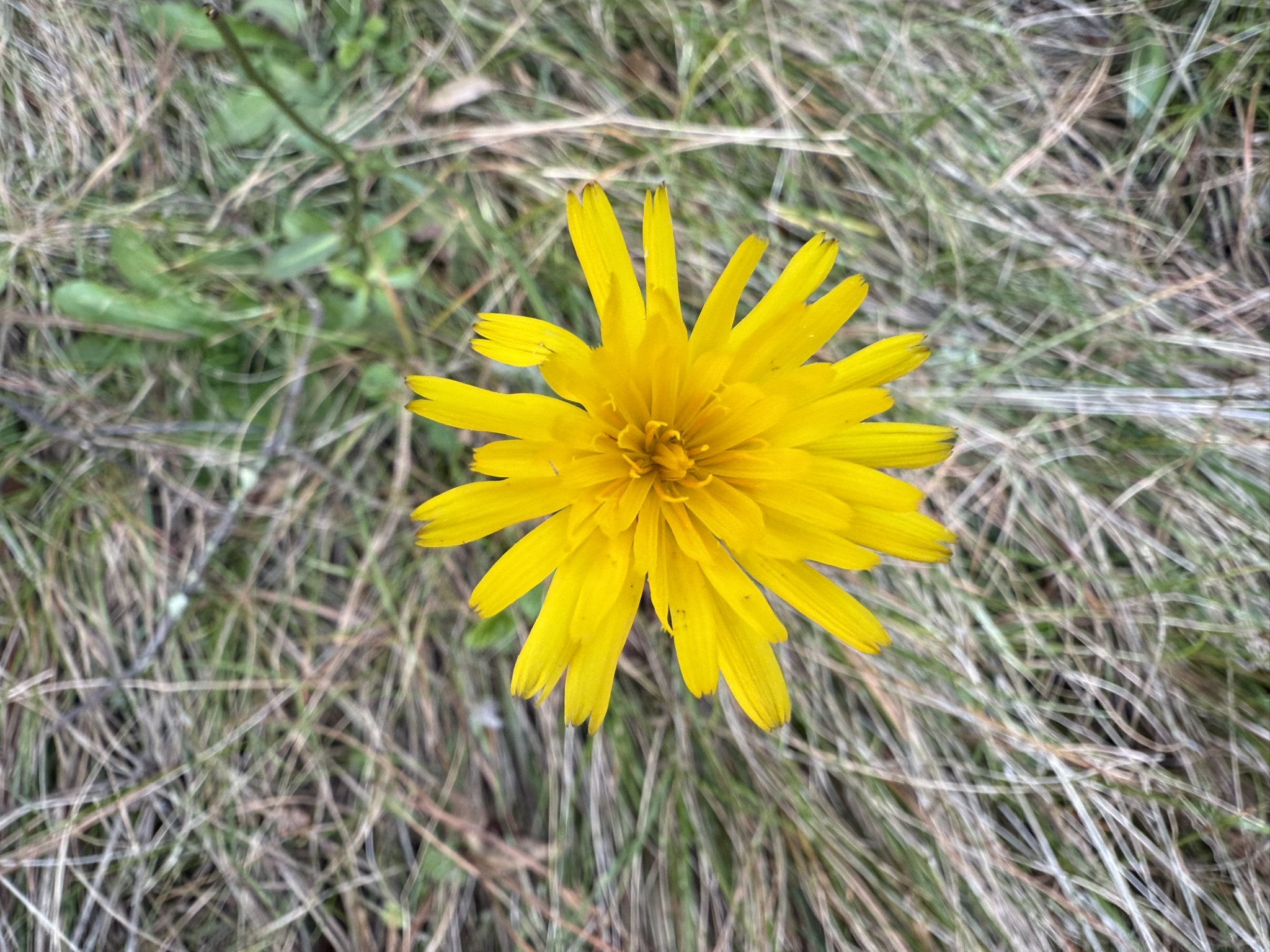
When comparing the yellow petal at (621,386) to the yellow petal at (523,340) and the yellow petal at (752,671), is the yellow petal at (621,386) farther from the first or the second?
the yellow petal at (752,671)

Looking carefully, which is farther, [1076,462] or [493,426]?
[1076,462]

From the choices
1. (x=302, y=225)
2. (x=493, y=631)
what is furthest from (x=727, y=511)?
(x=302, y=225)

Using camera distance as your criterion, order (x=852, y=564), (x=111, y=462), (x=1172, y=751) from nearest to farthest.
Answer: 1. (x=852, y=564)
2. (x=1172, y=751)
3. (x=111, y=462)

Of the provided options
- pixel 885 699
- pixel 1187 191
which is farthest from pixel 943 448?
pixel 1187 191

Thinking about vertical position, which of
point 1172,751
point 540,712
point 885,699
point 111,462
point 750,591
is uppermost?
point 750,591

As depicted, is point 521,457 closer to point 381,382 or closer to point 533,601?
point 533,601

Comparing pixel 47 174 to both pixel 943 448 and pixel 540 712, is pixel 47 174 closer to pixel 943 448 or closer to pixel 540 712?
pixel 540 712

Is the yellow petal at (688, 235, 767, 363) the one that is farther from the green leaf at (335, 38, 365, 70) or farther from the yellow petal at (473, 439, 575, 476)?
the green leaf at (335, 38, 365, 70)
